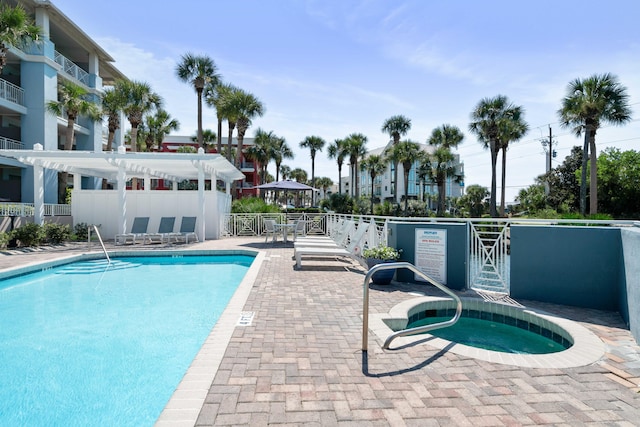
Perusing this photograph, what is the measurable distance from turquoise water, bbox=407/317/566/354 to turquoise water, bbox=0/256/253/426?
3.37m

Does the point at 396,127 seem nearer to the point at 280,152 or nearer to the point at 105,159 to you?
the point at 280,152

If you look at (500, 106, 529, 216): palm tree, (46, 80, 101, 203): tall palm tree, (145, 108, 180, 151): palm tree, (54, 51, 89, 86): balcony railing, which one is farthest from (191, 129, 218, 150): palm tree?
(500, 106, 529, 216): palm tree

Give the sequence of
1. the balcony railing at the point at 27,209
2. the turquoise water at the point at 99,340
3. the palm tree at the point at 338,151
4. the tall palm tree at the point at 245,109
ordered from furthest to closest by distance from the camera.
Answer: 1. the palm tree at the point at 338,151
2. the tall palm tree at the point at 245,109
3. the balcony railing at the point at 27,209
4. the turquoise water at the point at 99,340

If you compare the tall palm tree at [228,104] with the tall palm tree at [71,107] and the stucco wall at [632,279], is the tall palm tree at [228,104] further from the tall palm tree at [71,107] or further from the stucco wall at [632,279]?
the stucco wall at [632,279]

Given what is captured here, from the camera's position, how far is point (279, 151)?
46188 mm

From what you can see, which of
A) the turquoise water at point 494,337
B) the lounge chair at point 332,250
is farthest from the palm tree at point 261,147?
the turquoise water at point 494,337

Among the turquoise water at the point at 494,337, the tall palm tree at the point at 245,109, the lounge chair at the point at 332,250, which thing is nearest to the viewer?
the turquoise water at the point at 494,337

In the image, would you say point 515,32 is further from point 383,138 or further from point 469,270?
point 383,138

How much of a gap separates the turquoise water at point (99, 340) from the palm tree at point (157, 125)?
2134 cm

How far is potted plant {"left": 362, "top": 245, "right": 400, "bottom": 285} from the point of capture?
657 centimetres

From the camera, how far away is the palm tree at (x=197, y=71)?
→ 24.3m

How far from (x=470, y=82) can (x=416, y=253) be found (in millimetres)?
10301

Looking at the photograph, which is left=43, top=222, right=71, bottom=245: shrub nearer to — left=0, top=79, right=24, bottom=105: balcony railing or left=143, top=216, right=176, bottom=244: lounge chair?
left=143, top=216, right=176, bottom=244: lounge chair

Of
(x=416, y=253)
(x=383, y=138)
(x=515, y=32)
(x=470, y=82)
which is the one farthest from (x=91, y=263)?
(x=383, y=138)
